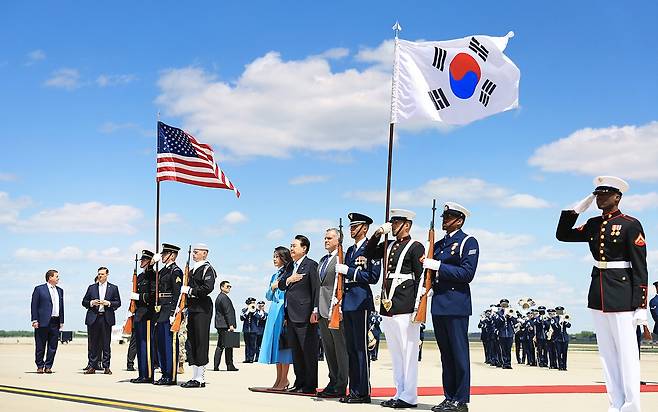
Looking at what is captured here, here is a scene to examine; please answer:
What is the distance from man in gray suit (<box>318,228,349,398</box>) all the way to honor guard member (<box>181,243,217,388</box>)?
1792 mm

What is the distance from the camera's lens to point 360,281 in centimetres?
998

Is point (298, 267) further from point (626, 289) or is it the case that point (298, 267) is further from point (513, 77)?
point (626, 289)

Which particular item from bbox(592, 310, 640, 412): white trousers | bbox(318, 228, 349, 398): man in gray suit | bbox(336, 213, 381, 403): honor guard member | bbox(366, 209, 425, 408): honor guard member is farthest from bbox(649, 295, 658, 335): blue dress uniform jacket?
bbox(592, 310, 640, 412): white trousers

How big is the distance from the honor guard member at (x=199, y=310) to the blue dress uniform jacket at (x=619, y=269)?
5.63 metres

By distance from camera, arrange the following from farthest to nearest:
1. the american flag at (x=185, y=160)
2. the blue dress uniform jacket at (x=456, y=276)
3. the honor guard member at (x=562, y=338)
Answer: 1. the honor guard member at (x=562, y=338)
2. the american flag at (x=185, y=160)
3. the blue dress uniform jacket at (x=456, y=276)

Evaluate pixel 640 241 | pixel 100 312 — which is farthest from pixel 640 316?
pixel 100 312

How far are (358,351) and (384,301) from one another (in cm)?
84

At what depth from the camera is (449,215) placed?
9297mm

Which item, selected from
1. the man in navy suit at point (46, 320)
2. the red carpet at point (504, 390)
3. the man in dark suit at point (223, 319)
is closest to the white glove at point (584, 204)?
the red carpet at point (504, 390)

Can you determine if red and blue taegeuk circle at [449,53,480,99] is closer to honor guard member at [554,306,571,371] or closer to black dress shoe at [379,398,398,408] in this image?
black dress shoe at [379,398,398,408]

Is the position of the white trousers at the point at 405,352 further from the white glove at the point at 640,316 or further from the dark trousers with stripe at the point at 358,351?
the white glove at the point at 640,316

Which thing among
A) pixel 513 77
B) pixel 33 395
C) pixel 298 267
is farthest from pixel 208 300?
pixel 513 77

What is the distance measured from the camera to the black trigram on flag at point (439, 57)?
10.4 m

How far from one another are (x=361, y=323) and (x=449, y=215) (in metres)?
1.69
